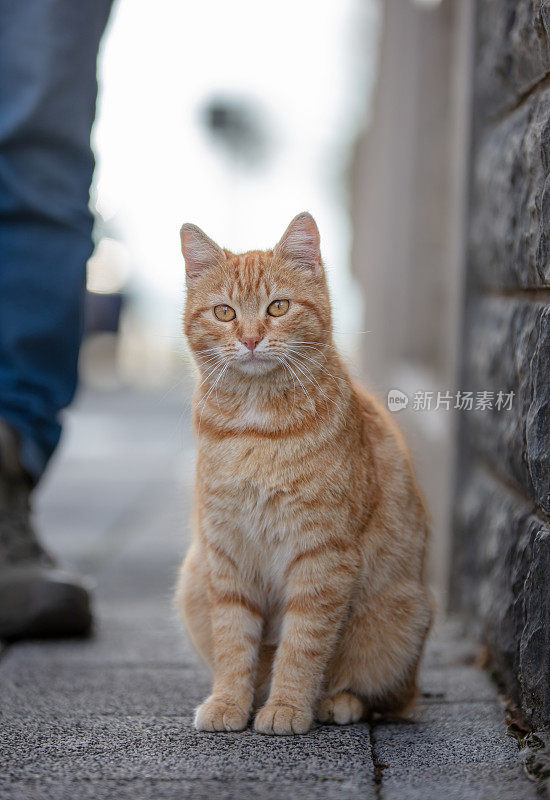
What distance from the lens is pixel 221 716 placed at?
1.56 metres

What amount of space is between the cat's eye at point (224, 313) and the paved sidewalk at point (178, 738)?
263 mm

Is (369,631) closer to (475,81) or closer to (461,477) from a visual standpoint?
(461,477)

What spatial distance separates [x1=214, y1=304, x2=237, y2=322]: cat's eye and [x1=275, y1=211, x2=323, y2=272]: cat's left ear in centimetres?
14

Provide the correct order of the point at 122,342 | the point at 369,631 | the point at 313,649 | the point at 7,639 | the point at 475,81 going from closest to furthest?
the point at 313,649 < the point at 369,631 < the point at 7,639 < the point at 475,81 < the point at 122,342

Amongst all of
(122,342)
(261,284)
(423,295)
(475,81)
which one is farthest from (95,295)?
(261,284)

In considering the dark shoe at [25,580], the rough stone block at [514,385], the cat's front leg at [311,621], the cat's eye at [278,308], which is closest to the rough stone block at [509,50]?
the rough stone block at [514,385]

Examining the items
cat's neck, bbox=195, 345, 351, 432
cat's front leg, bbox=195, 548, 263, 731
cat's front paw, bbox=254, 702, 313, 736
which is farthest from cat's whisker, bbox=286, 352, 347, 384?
cat's front paw, bbox=254, 702, 313, 736

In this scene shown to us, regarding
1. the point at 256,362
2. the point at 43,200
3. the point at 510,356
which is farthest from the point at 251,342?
the point at 43,200

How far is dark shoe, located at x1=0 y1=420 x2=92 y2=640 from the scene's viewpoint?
2.15 meters

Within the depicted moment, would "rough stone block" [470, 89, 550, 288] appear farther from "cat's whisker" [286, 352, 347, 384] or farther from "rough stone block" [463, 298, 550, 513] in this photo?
"cat's whisker" [286, 352, 347, 384]

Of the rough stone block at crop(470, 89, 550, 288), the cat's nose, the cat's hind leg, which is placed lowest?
the cat's hind leg

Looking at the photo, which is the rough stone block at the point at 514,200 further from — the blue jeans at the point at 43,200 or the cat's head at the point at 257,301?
the blue jeans at the point at 43,200

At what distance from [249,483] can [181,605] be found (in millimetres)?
387

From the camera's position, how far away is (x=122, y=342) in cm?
1453
